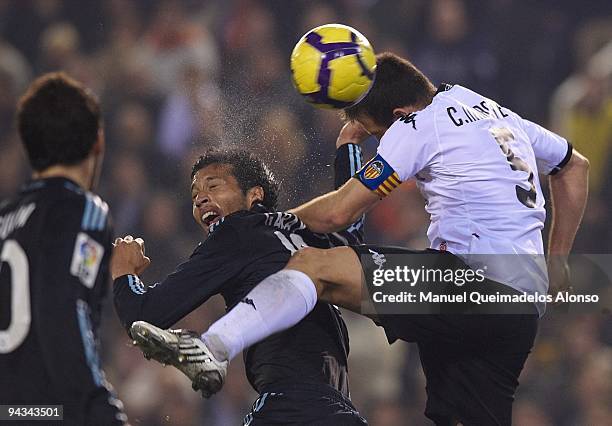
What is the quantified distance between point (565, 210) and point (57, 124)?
2819mm

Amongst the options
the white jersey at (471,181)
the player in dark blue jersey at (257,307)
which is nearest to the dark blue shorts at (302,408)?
the player in dark blue jersey at (257,307)

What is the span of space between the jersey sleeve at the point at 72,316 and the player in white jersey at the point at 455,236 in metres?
0.96

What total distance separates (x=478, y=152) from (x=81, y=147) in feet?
6.14

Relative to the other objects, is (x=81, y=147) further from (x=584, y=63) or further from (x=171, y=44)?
(x=584, y=63)

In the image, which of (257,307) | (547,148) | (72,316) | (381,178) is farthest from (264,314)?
(547,148)

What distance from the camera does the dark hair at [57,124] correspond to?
3.88 metres

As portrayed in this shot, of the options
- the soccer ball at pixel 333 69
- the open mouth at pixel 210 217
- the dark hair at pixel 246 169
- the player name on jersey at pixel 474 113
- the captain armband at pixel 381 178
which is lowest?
the open mouth at pixel 210 217

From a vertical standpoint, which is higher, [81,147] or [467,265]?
[81,147]

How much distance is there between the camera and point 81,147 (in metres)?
3.91

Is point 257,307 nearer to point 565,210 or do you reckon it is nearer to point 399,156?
point 399,156

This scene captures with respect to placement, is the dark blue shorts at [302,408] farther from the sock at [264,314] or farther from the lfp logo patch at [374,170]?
the lfp logo patch at [374,170]

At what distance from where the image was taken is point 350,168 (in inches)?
222

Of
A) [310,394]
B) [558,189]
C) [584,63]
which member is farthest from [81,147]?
[584,63]

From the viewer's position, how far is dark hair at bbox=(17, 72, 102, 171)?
388 cm
